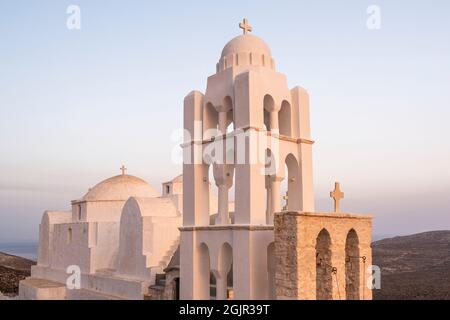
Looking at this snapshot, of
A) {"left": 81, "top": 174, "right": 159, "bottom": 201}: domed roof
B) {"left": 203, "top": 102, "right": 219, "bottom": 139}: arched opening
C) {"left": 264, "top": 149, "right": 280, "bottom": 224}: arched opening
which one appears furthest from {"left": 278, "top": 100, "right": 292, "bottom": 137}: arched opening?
{"left": 81, "top": 174, "right": 159, "bottom": 201}: domed roof

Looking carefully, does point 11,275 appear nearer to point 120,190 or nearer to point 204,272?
point 120,190

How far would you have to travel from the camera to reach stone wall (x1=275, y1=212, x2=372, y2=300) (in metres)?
10.1

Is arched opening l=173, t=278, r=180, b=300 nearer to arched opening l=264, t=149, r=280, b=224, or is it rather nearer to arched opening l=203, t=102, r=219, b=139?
arched opening l=264, t=149, r=280, b=224

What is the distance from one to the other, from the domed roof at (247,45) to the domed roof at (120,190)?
12.7 metres

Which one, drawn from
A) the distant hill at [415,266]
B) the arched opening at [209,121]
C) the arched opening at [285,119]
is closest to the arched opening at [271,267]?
the arched opening at [285,119]

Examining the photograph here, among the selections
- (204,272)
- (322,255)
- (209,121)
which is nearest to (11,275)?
(204,272)

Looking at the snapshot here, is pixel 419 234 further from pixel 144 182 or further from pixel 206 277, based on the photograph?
pixel 206 277

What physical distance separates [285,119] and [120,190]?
13607mm

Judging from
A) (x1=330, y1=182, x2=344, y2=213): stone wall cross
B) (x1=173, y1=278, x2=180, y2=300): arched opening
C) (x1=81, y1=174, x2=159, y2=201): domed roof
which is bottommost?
(x1=173, y1=278, x2=180, y2=300): arched opening

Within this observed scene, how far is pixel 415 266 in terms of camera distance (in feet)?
122

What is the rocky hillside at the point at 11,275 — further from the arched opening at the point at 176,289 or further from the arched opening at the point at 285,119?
the arched opening at the point at 285,119

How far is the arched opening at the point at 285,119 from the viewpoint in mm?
13773

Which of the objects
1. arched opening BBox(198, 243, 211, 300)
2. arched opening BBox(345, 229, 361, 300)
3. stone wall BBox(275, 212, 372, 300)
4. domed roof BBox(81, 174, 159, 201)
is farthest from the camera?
domed roof BBox(81, 174, 159, 201)

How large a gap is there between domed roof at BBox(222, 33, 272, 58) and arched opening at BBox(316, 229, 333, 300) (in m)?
5.77
